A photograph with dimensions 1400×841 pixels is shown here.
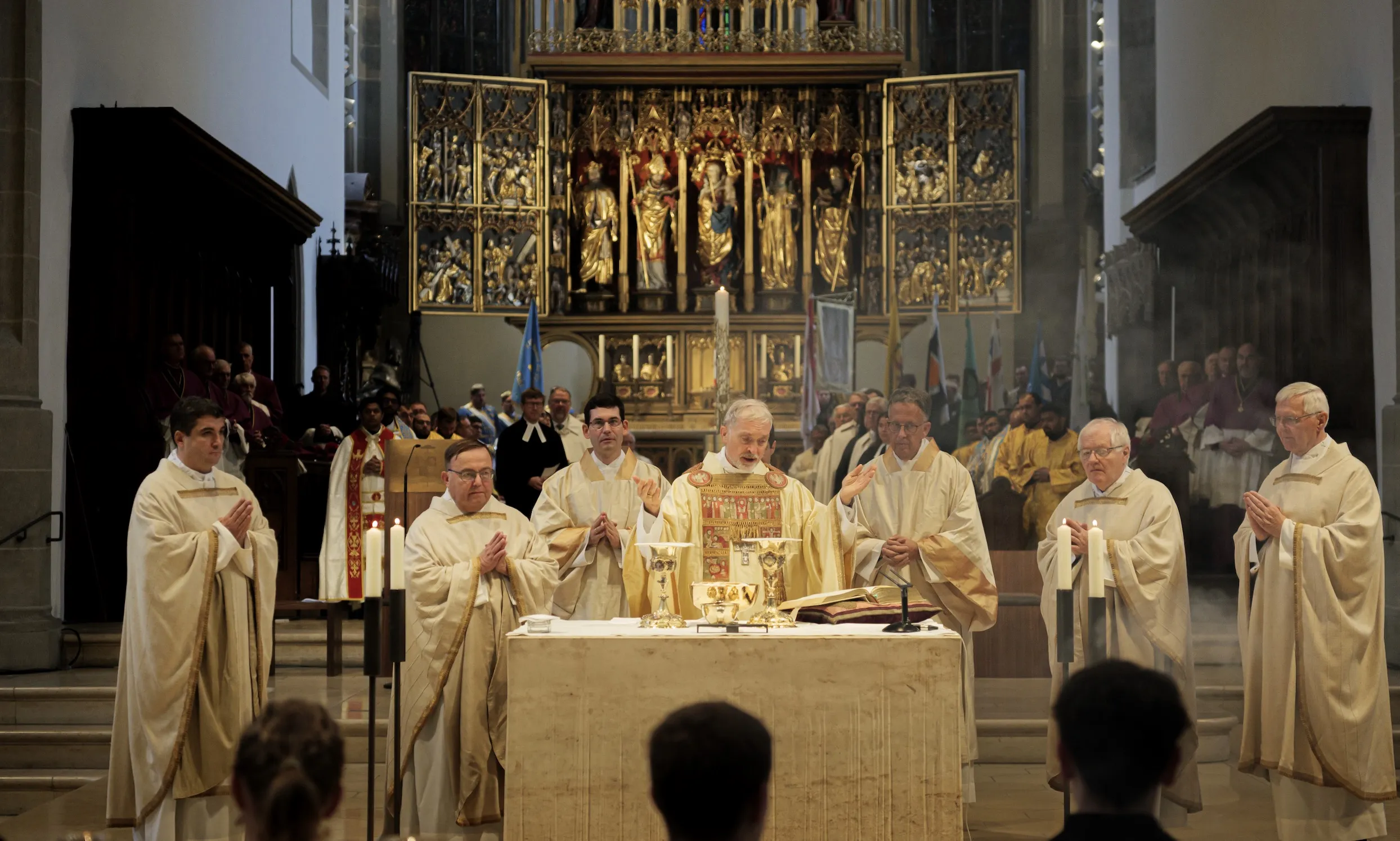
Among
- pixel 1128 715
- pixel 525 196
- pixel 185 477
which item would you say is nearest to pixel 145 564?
pixel 185 477

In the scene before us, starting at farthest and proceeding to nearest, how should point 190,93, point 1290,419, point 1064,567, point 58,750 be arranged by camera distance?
point 190,93
point 58,750
point 1290,419
point 1064,567

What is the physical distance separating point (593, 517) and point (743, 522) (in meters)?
1.17

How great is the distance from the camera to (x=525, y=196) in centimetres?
1568

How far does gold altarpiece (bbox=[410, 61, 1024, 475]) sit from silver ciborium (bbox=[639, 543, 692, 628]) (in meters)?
9.45

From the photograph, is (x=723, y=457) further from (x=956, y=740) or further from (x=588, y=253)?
(x=588, y=253)

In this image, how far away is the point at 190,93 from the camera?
1253 cm

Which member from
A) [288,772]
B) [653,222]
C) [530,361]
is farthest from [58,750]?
[653,222]

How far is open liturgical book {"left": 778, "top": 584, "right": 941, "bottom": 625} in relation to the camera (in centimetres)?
516

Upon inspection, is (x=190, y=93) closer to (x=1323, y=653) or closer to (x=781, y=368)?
(x=781, y=368)

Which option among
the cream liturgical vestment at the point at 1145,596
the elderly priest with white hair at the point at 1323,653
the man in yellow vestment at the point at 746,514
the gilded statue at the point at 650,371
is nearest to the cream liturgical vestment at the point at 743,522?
the man in yellow vestment at the point at 746,514

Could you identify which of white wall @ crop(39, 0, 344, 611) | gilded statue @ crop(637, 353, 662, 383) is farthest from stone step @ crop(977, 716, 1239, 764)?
gilded statue @ crop(637, 353, 662, 383)

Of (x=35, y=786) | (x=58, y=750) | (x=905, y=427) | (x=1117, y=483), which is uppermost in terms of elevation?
(x=905, y=427)

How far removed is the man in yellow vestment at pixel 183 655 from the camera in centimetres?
573

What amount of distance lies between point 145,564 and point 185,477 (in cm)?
37
